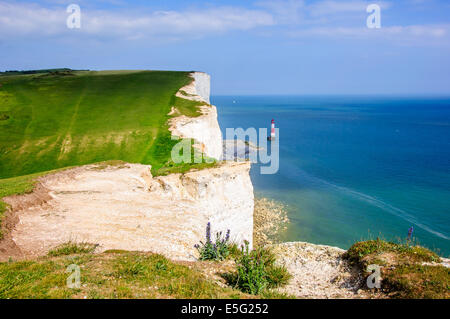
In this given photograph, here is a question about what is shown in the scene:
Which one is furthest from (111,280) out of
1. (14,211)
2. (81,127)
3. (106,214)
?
(81,127)

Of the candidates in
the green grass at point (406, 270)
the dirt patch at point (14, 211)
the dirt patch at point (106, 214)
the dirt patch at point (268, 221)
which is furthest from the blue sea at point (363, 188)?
the dirt patch at point (14, 211)

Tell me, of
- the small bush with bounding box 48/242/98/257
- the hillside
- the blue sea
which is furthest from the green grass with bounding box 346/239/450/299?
the hillside

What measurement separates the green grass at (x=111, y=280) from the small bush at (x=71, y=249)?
1.61 meters

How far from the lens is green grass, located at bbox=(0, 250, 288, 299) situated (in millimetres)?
7488

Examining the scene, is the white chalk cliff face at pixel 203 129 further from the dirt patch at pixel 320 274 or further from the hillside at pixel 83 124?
the dirt patch at pixel 320 274

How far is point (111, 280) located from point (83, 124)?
3945 cm

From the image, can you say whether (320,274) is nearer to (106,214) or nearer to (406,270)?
(406,270)

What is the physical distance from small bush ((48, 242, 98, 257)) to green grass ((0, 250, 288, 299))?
5.28ft

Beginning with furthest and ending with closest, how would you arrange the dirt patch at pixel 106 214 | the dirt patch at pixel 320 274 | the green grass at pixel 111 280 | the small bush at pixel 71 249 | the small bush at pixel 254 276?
1. the dirt patch at pixel 106 214
2. the small bush at pixel 71 249
3. the dirt patch at pixel 320 274
4. the small bush at pixel 254 276
5. the green grass at pixel 111 280

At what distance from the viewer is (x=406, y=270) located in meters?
10.1

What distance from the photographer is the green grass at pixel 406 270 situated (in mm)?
8781

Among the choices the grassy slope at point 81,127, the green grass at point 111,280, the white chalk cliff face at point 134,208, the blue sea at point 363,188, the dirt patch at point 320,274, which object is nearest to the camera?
the green grass at point 111,280
